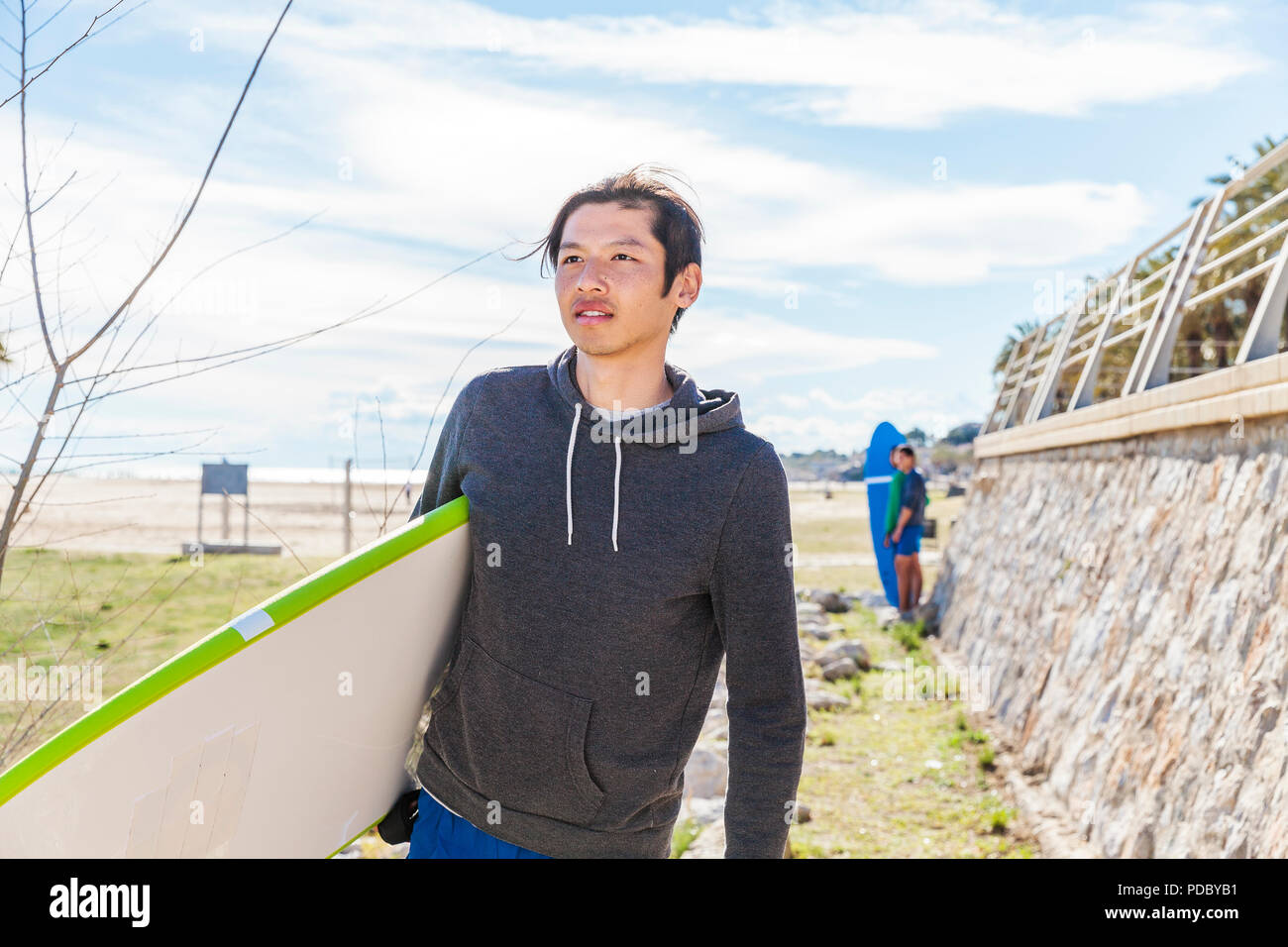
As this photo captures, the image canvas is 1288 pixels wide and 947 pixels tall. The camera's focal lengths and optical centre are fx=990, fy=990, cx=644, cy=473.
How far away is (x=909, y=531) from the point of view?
33.9 ft

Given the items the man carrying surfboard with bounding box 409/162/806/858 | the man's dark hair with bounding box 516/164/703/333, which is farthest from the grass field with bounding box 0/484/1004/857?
the man's dark hair with bounding box 516/164/703/333

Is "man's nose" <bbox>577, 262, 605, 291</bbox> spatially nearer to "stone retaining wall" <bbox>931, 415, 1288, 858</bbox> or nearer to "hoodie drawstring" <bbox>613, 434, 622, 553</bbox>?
"hoodie drawstring" <bbox>613, 434, 622, 553</bbox>

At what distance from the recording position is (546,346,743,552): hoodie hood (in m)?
1.84

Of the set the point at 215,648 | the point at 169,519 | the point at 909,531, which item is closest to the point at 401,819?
the point at 215,648

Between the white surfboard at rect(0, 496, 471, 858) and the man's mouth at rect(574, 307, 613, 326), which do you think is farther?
the man's mouth at rect(574, 307, 613, 326)

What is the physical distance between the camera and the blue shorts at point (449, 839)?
181 centimetres

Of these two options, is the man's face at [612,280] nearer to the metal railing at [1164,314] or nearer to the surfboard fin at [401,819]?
the surfboard fin at [401,819]

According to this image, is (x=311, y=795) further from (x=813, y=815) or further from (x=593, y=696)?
(x=813, y=815)

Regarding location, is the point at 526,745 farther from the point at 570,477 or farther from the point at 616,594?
the point at 570,477

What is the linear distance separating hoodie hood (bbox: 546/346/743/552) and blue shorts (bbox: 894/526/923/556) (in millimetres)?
8778

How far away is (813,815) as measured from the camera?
5.42m

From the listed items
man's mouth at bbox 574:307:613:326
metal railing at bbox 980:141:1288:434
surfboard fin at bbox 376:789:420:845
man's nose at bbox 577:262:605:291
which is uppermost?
metal railing at bbox 980:141:1288:434

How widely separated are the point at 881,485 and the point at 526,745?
973cm
